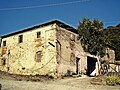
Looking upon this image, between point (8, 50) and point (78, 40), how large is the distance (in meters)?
9.74

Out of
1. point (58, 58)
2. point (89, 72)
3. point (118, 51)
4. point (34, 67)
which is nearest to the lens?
point (58, 58)

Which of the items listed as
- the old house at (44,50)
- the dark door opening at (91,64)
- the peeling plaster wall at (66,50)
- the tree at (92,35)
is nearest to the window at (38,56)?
the old house at (44,50)

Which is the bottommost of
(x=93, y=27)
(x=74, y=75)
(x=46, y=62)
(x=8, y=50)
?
(x=74, y=75)

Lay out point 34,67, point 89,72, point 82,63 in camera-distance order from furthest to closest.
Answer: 1. point 89,72
2. point 82,63
3. point 34,67

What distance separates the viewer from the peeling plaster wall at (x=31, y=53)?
2345 cm

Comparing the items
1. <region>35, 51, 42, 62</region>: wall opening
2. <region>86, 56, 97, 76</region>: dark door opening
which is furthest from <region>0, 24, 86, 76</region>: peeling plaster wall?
<region>86, 56, 97, 76</region>: dark door opening

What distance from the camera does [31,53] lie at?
83.6 ft

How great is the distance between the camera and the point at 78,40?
26.9 metres

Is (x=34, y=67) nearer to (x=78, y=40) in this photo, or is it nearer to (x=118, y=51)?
(x=78, y=40)

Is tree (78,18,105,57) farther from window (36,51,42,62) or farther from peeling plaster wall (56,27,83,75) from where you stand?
window (36,51,42,62)

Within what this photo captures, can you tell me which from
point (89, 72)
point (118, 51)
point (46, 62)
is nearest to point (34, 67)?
point (46, 62)

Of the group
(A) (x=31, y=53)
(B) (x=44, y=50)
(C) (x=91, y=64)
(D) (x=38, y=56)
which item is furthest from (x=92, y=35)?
(A) (x=31, y=53)

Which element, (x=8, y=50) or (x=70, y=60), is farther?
(x=8, y=50)

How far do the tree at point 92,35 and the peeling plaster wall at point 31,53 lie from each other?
380cm
